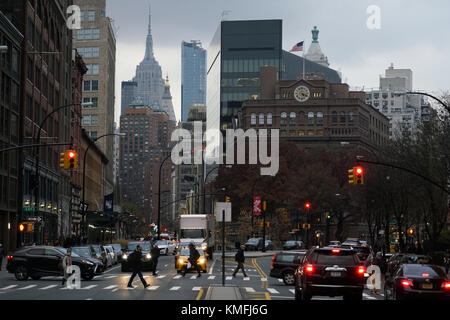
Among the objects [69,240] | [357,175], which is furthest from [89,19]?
[357,175]

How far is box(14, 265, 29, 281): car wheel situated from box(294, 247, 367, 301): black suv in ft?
59.4

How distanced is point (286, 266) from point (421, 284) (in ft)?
50.8

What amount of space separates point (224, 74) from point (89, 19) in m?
33.8

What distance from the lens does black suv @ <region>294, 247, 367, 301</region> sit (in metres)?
26.1

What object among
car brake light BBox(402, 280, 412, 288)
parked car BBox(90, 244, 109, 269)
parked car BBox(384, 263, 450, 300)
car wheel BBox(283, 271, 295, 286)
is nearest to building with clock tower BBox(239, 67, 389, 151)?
parked car BBox(90, 244, 109, 269)

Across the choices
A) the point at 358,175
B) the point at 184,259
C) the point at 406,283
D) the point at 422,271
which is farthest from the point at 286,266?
the point at 406,283

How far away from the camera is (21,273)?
39.7 meters

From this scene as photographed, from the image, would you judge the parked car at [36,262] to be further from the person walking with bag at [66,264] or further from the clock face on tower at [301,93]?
the clock face on tower at [301,93]

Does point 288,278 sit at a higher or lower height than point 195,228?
lower

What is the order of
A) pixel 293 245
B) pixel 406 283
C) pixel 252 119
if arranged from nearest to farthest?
1. pixel 406 283
2. pixel 293 245
3. pixel 252 119

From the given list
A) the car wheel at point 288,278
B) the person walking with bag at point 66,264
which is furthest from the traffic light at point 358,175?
the person walking with bag at point 66,264

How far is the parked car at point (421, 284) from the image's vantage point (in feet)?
83.1

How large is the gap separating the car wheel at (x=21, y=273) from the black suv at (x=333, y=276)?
712 inches

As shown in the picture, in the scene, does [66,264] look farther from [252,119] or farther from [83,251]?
[252,119]
